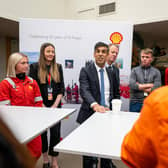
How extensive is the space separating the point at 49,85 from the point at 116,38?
1407 millimetres

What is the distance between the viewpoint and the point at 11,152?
0.72ft

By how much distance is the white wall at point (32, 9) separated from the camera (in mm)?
4489

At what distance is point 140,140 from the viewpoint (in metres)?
0.62

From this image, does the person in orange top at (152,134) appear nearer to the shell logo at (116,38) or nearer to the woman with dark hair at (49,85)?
the woman with dark hair at (49,85)

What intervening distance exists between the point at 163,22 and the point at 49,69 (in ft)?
9.12

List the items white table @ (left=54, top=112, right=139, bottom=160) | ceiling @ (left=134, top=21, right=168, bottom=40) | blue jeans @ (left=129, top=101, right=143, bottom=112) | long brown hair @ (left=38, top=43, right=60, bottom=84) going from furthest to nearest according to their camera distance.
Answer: ceiling @ (left=134, top=21, right=168, bottom=40) → blue jeans @ (left=129, top=101, right=143, bottom=112) → long brown hair @ (left=38, top=43, right=60, bottom=84) → white table @ (left=54, top=112, right=139, bottom=160)

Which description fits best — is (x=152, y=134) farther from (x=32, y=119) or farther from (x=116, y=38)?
(x=116, y=38)

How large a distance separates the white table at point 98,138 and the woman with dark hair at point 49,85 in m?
0.92

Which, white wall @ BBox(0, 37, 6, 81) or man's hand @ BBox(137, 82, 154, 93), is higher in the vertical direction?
white wall @ BBox(0, 37, 6, 81)

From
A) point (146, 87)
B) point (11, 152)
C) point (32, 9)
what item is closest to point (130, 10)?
point (32, 9)

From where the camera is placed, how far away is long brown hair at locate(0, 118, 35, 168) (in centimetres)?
21

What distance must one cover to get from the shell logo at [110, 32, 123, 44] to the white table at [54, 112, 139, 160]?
177 centimetres

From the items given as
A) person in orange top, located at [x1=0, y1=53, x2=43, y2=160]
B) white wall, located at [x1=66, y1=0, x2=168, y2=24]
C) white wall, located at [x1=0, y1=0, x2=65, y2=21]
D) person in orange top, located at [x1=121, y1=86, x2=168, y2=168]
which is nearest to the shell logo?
white wall, located at [x1=66, y1=0, x2=168, y2=24]

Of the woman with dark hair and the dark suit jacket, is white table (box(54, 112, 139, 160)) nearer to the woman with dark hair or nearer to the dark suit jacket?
the dark suit jacket
